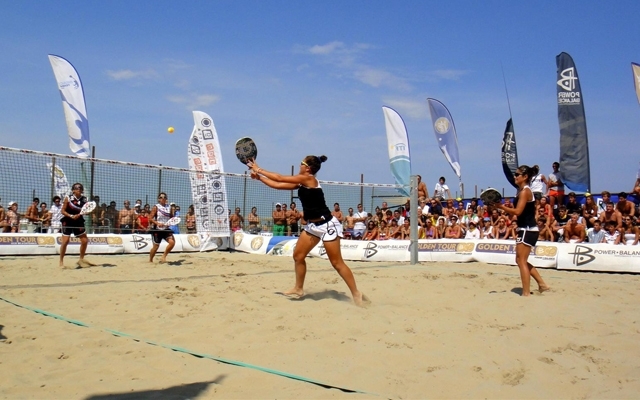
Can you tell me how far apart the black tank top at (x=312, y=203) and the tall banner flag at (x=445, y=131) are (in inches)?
456

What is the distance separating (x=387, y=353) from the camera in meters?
4.16

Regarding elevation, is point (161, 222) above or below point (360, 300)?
above

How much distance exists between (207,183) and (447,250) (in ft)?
21.7

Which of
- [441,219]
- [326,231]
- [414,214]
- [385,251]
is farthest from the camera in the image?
[441,219]

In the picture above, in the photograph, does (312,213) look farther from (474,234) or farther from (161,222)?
(474,234)

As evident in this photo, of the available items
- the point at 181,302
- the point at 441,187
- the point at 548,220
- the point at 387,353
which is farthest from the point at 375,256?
the point at 387,353

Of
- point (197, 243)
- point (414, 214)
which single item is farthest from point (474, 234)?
point (197, 243)

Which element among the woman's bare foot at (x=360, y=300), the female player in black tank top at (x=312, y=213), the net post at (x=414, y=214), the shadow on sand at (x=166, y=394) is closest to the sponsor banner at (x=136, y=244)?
→ the net post at (x=414, y=214)

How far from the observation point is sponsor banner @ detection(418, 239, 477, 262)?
39.7 feet

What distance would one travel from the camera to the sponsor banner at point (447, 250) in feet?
39.7

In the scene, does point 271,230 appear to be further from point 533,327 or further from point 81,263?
point 533,327

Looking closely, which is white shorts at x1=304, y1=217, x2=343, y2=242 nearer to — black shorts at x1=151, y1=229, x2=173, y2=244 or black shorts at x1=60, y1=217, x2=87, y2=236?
black shorts at x1=60, y1=217, x2=87, y2=236

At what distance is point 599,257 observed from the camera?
34.4ft

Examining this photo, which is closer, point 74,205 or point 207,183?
point 74,205
